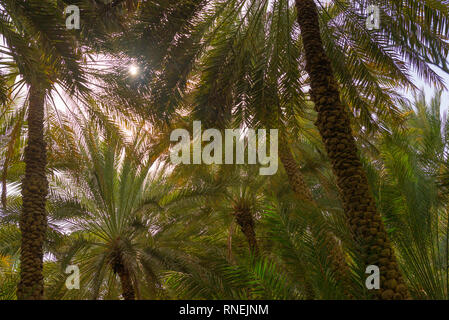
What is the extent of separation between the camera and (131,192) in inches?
439

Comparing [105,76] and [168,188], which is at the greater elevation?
[105,76]

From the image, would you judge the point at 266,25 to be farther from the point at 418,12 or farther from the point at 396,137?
the point at 396,137

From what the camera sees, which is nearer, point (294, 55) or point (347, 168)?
point (347, 168)

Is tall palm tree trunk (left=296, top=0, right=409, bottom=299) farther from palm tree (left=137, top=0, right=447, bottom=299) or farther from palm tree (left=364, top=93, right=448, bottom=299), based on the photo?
palm tree (left=364, top=93, right=448, bottom=299)

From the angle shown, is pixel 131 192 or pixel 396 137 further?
pixel 131 192

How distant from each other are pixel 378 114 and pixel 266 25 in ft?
10.7

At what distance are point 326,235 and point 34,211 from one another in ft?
18.3

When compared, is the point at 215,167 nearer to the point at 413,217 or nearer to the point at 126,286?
the point at 126,286

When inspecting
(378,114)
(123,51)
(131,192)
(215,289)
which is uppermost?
(123,51)

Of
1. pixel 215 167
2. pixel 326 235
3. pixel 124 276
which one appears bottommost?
pixel 124 276

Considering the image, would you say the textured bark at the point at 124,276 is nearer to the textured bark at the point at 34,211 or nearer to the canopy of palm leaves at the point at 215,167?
the canopy of palm leaves at the point at 215,167

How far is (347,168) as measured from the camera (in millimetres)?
5293

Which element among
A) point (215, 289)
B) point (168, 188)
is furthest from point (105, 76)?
point (215, 289)

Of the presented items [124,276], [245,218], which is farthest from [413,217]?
[124,276]
